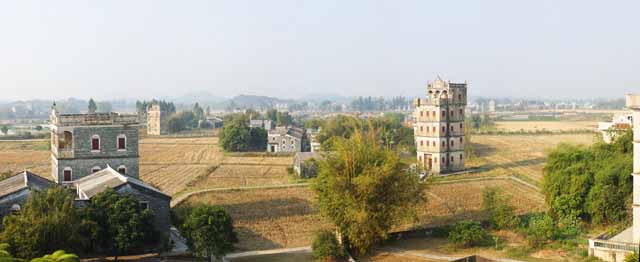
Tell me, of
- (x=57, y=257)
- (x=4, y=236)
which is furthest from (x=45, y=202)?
(x=57, y=257)

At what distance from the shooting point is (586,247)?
26094 millimetres

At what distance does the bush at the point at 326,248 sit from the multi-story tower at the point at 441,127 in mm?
26908

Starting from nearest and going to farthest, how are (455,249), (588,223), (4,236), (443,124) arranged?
(4,236), (455,249), (588,223), (443,124)

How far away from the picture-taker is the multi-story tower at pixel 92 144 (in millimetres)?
33062

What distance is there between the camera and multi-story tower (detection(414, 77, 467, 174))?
2087 inches

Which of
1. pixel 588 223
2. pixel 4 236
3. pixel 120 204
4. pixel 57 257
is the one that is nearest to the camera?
pixel 57 257

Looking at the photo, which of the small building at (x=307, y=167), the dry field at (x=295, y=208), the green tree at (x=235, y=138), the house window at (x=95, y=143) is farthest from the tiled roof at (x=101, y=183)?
the green tree at (x=235, y=138)

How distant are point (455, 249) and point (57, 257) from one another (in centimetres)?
1631

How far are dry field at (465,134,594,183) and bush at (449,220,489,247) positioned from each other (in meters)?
20.9

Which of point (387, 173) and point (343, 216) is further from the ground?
point (387, 173)

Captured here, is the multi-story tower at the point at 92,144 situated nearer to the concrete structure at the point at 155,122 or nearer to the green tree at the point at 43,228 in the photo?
the green tree at the point at 43,228

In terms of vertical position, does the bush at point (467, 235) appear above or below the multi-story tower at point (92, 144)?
below

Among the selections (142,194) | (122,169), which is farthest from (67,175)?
(142,194)

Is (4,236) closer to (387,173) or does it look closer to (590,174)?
(387,173)
